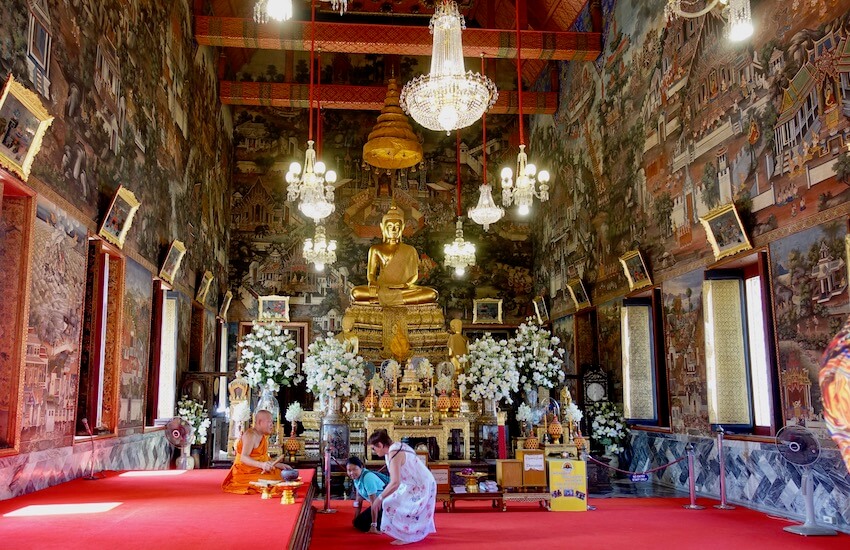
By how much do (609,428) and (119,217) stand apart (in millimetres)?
7348

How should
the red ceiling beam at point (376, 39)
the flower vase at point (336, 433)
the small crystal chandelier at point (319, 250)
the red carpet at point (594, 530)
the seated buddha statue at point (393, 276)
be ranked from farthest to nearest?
the small crystal chandelier at point (319, 250), the seated buddha statue at point (393, 276), the red ceiling beam at point (376, 39), the flower vase at point (336, 433), the red carpet at point (594, 530)

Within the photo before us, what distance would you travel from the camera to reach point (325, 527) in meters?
6.36

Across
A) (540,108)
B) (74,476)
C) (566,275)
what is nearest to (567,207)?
(566,275)

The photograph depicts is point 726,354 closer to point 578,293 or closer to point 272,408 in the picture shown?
point 578,293

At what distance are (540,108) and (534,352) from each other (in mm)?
6338

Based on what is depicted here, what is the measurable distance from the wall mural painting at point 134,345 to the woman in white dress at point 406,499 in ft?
12.3

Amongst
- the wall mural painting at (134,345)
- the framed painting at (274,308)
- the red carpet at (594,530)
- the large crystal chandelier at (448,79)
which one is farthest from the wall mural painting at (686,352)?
the framed painting at (274,308)

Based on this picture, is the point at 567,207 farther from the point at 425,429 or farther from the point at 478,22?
the point at 425,429

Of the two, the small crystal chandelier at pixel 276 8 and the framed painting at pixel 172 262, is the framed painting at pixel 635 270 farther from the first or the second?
the small crystal chandelier at pixel 276 8

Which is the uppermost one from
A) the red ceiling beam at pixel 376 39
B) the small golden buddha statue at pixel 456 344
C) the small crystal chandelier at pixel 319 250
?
the red ceiling beam at pixel 376 39

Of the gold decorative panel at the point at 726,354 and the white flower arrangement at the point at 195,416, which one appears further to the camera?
the white flower arrangement at the point at 195,416

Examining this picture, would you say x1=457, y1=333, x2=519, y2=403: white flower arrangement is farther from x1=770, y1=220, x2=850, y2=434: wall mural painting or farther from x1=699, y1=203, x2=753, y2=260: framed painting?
x1=770, y1=220, x2=850, y2=434: wall mural painting

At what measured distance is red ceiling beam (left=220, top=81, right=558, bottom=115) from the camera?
46.9 ft

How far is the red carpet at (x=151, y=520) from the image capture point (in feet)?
11.9
